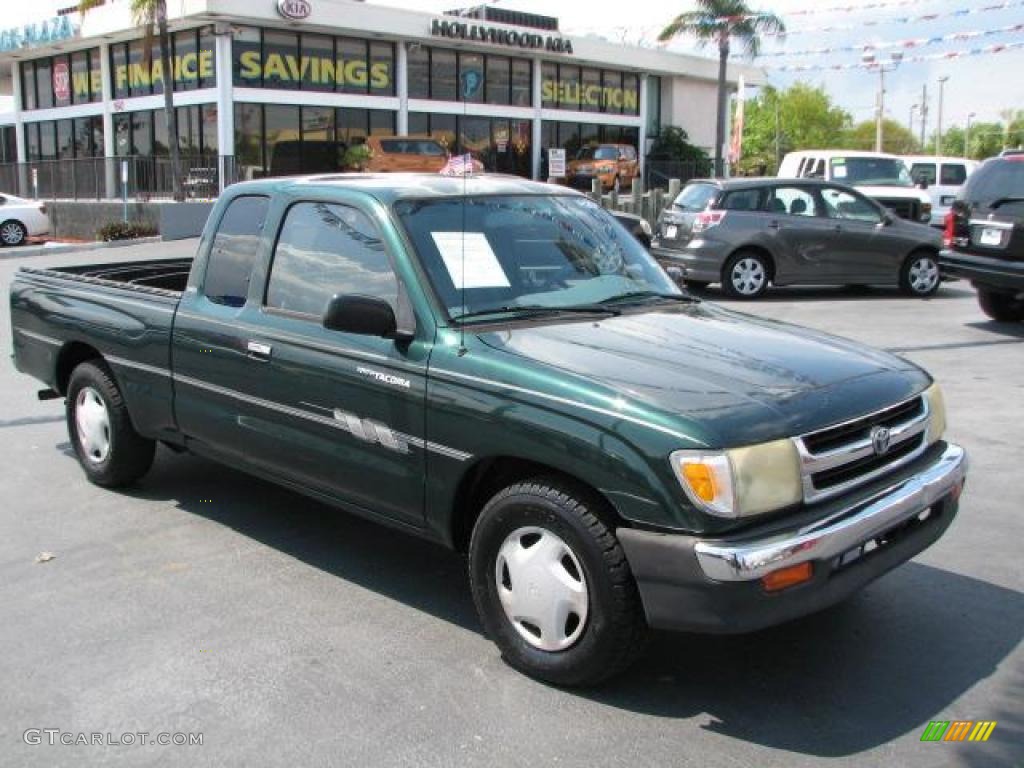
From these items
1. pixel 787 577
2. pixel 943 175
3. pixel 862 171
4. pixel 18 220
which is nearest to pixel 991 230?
pixel 787 577

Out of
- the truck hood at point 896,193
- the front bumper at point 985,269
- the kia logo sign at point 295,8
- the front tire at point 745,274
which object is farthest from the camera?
the kia logo sign at point 295,8

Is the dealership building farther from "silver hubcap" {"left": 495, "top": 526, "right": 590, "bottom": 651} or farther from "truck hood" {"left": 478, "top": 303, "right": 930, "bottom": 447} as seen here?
"silver hubcap" {"left": 495, "top": 526, "right": 590, "bottom": 651}

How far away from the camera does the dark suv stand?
10.9 m

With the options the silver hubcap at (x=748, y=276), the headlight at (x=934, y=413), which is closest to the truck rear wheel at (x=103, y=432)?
the headlight at (x=934, y=413)

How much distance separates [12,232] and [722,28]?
25.3 m

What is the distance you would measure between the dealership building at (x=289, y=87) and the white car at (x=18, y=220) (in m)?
3.64

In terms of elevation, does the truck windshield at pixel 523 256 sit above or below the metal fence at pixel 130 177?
below

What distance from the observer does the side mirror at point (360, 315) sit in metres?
4.00

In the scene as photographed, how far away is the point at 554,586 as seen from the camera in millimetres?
3623

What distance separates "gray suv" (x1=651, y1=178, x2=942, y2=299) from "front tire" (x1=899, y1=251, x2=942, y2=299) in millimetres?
328

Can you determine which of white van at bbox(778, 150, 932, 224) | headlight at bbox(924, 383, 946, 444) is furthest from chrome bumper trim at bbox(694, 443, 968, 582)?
white van at bbox(778, 150, 932, 224)

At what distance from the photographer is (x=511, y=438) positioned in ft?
12.0

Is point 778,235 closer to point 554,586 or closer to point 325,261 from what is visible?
point 325,261

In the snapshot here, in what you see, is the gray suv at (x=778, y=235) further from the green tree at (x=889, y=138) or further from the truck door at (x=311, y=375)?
the green tree at (x=889, y=138)
